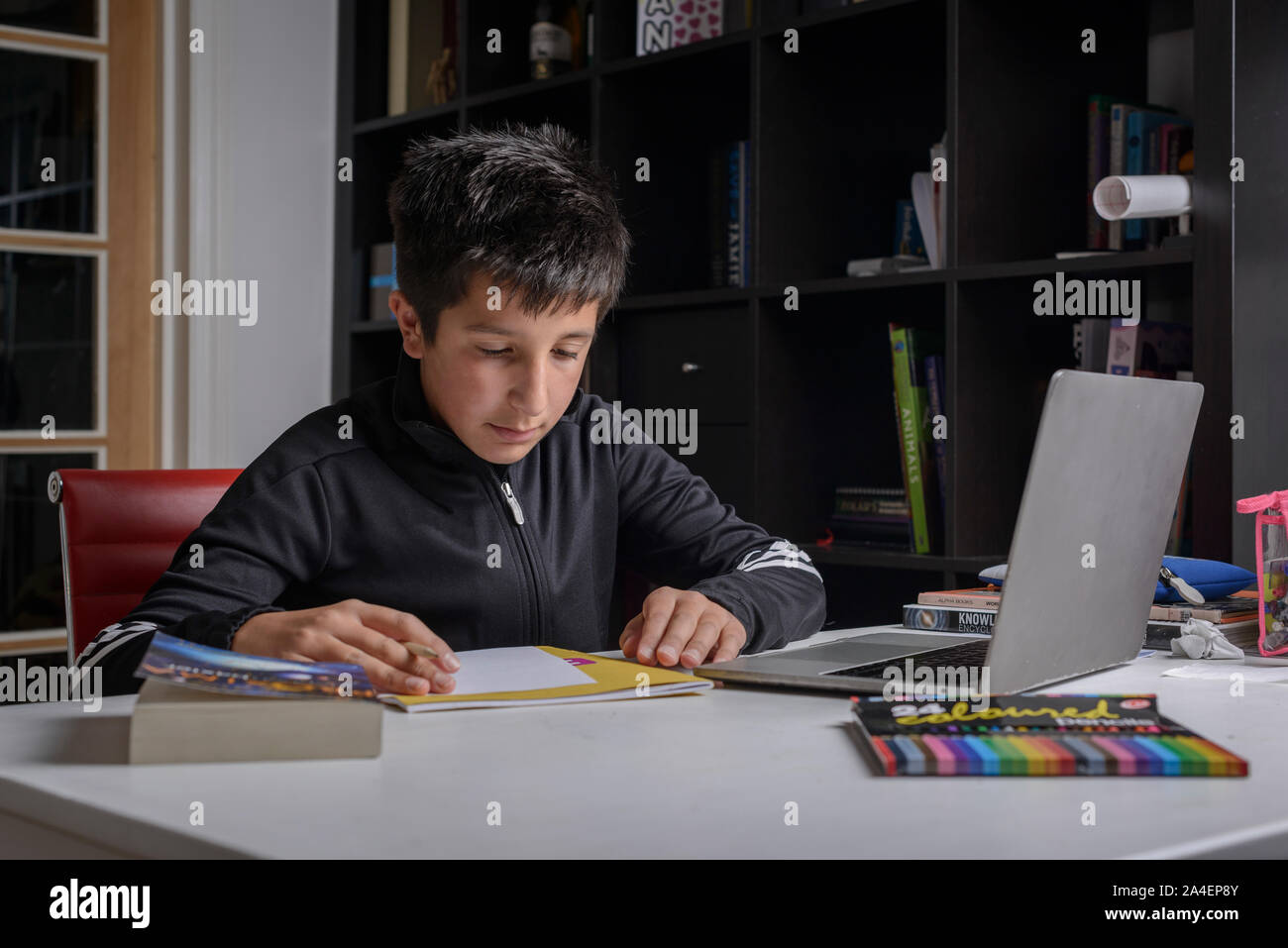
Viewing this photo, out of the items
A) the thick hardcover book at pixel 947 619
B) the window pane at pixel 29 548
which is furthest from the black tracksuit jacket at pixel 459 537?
the window pane at pixel 29 548

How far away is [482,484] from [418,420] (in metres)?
0.10

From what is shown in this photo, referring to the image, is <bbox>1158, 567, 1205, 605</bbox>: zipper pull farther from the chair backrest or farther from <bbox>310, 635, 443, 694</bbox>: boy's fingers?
the chair backrest

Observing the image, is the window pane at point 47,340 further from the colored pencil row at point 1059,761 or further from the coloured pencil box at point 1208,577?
the colored pencil row at point 1059,761

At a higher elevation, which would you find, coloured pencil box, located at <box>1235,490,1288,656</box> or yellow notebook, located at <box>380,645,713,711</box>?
coloured pencil box, located at <box>1235,490,1288,656</box>

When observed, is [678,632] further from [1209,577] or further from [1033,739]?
[1209,577]

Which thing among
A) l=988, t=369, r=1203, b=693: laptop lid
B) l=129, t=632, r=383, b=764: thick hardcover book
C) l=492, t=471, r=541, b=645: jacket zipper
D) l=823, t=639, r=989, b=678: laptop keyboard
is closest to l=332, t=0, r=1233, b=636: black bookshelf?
l=988, t=369, r=1203, b=693: laptop lid

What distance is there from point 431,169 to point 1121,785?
939 millimetres

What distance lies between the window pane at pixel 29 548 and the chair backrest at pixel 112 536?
129cm

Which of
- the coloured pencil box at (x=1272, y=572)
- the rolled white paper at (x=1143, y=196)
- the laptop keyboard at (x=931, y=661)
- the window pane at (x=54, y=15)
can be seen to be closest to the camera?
the laptop keyboard at (x=931, y=661)

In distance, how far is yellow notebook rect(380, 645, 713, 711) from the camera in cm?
90

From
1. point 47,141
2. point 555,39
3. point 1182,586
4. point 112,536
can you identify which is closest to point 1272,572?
point 1182,586

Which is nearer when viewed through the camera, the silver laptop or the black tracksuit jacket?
the silver laptop

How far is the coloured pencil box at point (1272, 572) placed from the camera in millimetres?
1181
